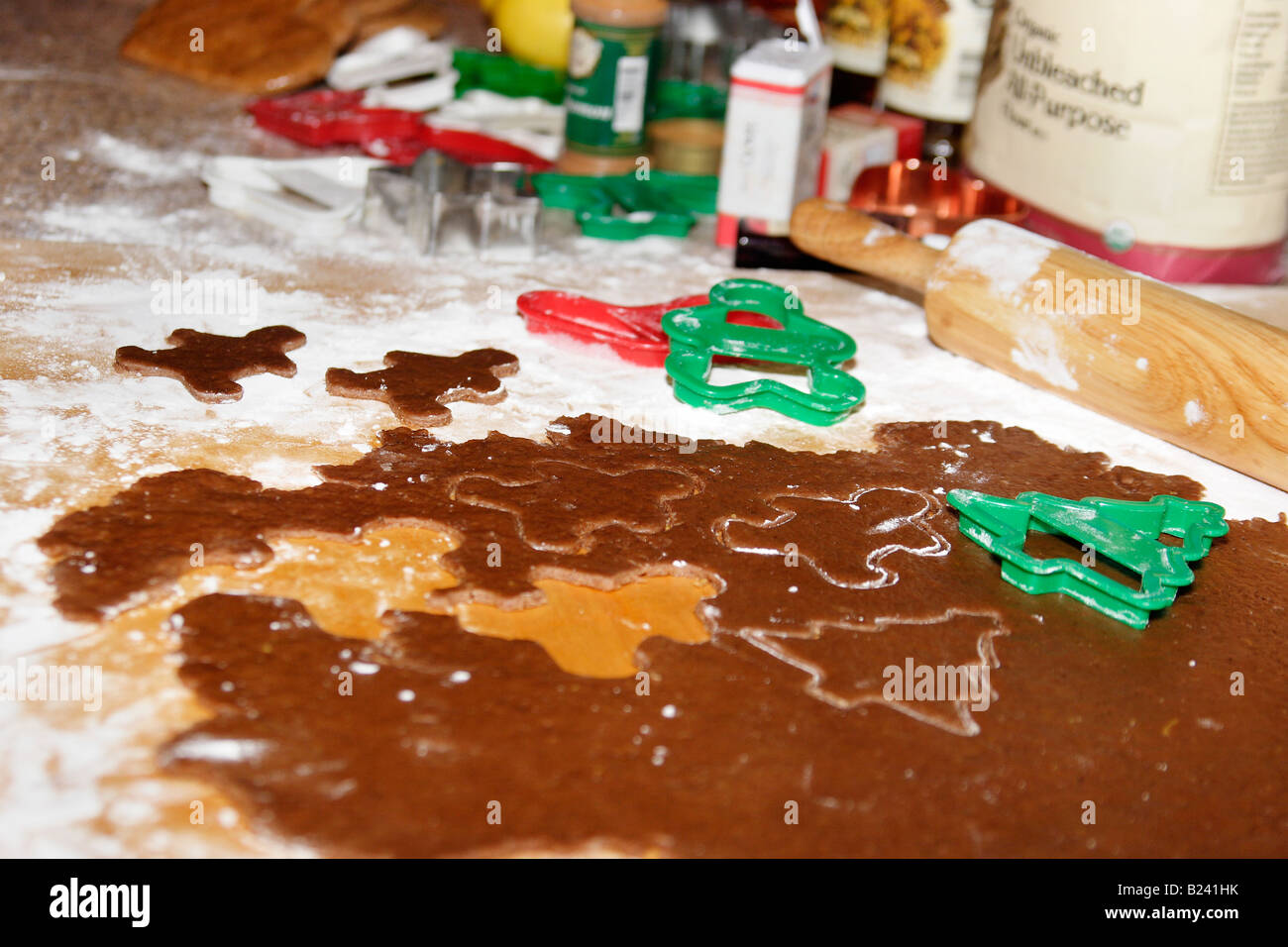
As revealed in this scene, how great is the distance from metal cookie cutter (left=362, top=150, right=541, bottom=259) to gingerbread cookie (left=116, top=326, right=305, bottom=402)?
0.35m

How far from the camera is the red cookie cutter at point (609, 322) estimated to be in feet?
4.99

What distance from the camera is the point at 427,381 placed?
4.61ft

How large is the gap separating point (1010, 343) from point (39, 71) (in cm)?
170

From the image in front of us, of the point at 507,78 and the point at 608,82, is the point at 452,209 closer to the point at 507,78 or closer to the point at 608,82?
the point at 608,82

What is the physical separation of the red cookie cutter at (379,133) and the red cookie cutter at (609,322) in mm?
537

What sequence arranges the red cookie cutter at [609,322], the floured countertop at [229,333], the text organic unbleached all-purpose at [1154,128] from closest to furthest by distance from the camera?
the floured countertop at [229,333] < the red cookie cutter at [609,322] < the text organic unbleached all-purpose at [1154,128]

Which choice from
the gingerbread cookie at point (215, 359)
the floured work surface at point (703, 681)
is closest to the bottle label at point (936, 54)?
the floured work surface at point (703, 681)

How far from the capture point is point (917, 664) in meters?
1.05

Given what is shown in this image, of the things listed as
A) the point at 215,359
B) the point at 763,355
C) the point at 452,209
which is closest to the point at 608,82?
the point at 452,209

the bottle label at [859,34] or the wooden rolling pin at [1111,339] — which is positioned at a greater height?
the bottle label at [859,34]

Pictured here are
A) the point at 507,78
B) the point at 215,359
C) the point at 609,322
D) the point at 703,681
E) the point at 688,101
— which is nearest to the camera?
the point at 703,681

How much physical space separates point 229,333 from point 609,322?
1.39 ft

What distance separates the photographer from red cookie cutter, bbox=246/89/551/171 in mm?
2059

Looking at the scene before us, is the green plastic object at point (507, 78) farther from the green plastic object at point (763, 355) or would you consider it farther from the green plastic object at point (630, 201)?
the green plastic object at point (763, 355)
